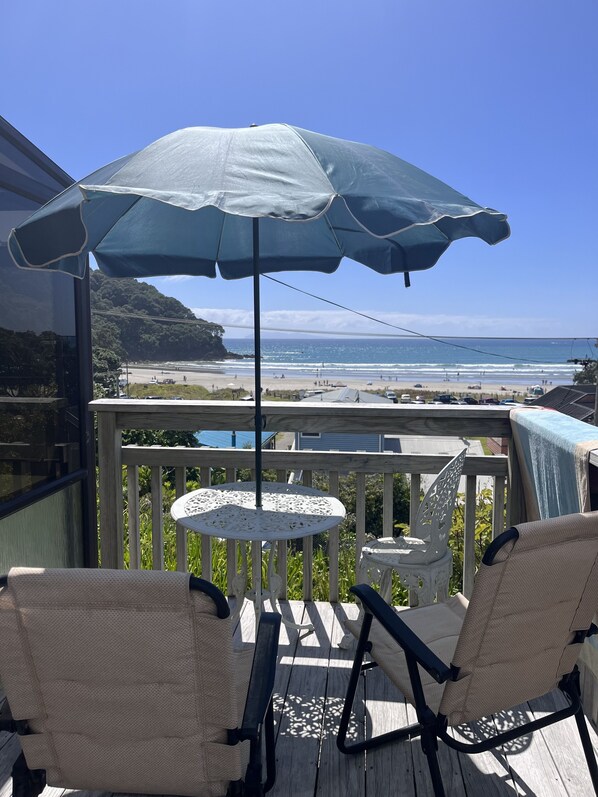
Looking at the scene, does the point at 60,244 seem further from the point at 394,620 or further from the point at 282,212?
the point at 394,620

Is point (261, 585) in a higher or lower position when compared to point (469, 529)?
lower

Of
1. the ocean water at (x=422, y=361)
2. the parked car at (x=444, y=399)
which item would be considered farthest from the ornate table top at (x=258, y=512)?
the parked car at (x=444, y=399)

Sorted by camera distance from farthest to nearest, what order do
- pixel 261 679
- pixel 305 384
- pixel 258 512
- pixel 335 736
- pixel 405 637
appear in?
1. pixel 305 384
2. pixel 258 512
3. pixel 335 736
4. pixel 405 637
5. pixel 261 679

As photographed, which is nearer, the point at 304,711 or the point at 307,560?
the point at 304,711

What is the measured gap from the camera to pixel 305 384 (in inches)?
1852

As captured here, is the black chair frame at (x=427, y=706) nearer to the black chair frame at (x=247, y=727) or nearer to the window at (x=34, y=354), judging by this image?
the black chair frame at (x=247, y=727)

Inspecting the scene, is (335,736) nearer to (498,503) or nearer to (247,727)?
(247,727)

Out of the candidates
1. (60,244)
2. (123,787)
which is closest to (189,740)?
(123,787)

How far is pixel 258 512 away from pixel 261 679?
3.27 ft

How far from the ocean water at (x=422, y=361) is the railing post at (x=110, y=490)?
34.2 metres

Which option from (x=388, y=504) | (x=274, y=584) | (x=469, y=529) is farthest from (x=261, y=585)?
(x=469, y=529)

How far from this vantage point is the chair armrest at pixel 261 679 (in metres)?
1.24

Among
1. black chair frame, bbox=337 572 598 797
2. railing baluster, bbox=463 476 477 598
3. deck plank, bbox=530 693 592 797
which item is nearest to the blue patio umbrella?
black chair frame, bbox=337 572 598 797

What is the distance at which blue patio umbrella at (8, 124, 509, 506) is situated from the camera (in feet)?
5.17
